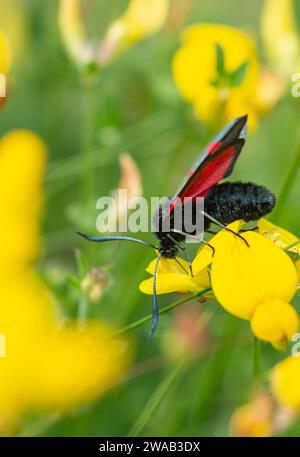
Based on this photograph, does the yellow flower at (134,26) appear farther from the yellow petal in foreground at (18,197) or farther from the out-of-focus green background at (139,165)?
the yellow petal in foreground at (18,197)

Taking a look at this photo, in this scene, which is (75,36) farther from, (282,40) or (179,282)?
(179,282)

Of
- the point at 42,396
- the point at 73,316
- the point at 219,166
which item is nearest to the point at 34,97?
the point at 73,316

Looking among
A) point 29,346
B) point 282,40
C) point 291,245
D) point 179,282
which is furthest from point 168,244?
point 282,40

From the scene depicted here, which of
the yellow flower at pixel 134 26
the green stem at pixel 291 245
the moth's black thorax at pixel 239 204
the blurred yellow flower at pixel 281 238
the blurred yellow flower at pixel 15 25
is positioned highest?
the blurred yellow flower at pixel 15 25

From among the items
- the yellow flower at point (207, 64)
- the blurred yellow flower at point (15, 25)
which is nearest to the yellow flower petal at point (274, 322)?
the yellow flower at point (207, 64)

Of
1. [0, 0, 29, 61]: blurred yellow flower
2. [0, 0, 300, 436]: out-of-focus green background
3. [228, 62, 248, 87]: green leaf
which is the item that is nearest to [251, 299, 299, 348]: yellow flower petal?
[0, 0, 300, 436]: out-of-focus green background

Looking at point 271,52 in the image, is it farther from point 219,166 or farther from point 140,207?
point 219,166

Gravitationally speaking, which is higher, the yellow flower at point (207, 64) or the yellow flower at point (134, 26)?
the yellow flower at point (134, 26)
